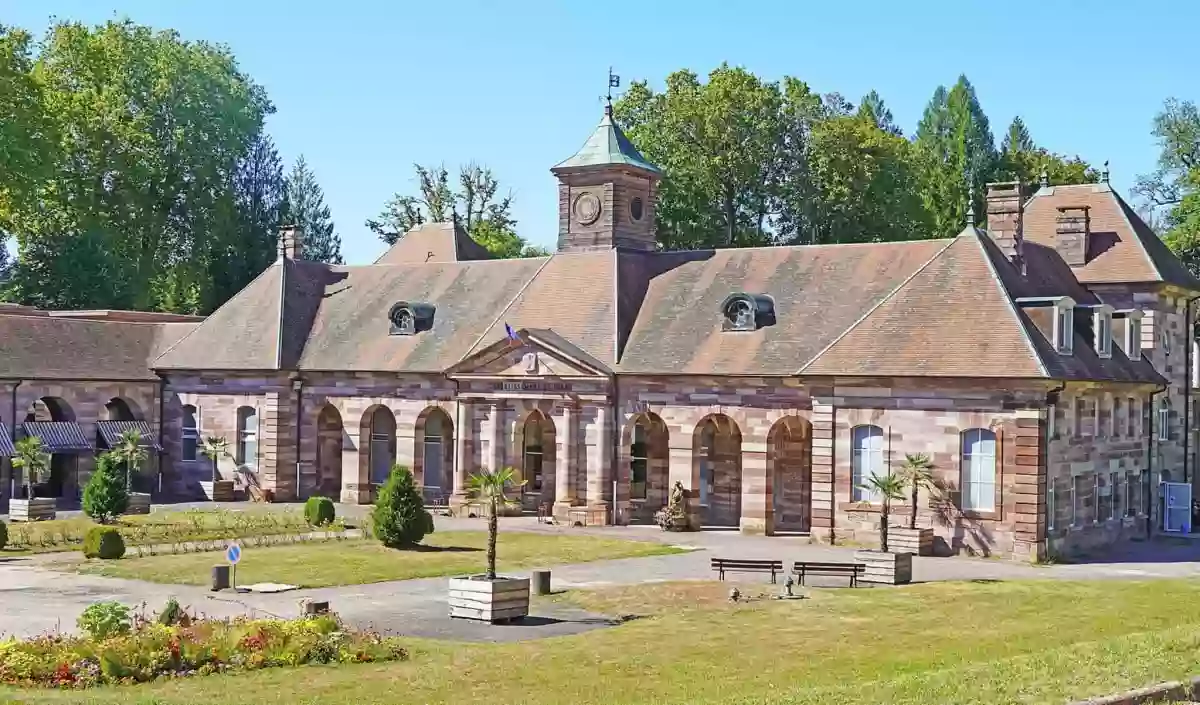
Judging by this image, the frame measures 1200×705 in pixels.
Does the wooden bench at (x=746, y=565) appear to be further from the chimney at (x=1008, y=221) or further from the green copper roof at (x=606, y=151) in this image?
the green copper roof at (x=606, y=151)

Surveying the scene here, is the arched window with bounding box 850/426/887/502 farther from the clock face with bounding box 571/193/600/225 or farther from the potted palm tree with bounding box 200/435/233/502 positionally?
the potted palm tree with bounding box 200/435/233/502

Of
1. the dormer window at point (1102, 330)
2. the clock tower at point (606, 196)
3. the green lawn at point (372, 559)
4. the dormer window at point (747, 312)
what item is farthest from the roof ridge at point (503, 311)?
the dormer window at point (1102, 330)

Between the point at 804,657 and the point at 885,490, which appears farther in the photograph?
the point at 885,490

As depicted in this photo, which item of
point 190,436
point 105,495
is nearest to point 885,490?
point 105,495

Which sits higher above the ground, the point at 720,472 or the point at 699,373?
the point at 699,373

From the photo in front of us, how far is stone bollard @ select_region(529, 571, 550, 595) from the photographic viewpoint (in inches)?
1460

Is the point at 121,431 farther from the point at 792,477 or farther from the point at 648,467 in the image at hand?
the point at 792,477

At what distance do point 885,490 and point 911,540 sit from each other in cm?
234

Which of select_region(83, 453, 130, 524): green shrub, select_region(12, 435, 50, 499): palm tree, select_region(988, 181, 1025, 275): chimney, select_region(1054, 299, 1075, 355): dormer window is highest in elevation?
select_region(988, 181, 1025, 275): chimney

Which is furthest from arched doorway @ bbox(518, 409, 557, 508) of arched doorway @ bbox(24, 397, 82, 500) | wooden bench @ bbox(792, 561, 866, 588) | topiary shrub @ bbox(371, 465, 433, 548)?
wooden bench @ bbox(792, 561, 866, 588)

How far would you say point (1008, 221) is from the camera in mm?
50375

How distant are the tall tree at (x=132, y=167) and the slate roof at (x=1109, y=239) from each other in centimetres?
5099

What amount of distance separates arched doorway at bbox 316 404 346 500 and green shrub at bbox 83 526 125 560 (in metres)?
19.2

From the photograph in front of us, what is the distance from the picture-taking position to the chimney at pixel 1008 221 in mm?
50031
